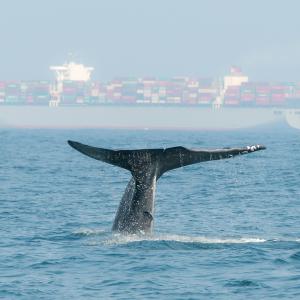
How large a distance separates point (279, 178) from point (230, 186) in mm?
4538

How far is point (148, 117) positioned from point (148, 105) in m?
4.87

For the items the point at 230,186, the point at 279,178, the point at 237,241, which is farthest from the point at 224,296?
the point at 279,178

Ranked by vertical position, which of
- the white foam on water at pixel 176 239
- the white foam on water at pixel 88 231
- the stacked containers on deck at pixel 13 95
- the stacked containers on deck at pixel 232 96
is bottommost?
the stacked containers on deck at pixel 13 95

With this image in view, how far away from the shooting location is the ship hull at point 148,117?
178 metres

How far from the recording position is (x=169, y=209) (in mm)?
26125

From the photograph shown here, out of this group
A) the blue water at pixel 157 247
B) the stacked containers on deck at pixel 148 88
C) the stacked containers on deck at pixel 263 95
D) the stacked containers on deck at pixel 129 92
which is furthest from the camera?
the stacked containers on deck at pixel 129 92

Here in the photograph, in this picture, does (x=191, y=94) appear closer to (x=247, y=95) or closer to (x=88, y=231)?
(x=247, y=95)

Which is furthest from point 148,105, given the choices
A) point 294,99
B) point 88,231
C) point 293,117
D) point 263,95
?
point 88,231

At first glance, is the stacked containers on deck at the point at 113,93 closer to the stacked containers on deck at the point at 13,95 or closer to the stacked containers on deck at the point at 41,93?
the stacked containers on deck at the point at 41,93

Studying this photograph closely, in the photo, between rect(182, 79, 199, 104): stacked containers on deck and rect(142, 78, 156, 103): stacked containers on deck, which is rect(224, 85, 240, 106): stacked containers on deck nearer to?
rect(182, 79, 199, 104): stacked containers on deck

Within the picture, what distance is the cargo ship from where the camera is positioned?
17850 cm

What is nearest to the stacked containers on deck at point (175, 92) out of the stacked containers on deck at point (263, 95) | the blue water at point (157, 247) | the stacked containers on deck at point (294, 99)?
the stacked containers on deck at point (263, 95)

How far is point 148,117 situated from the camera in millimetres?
178250

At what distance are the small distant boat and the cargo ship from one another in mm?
1483
